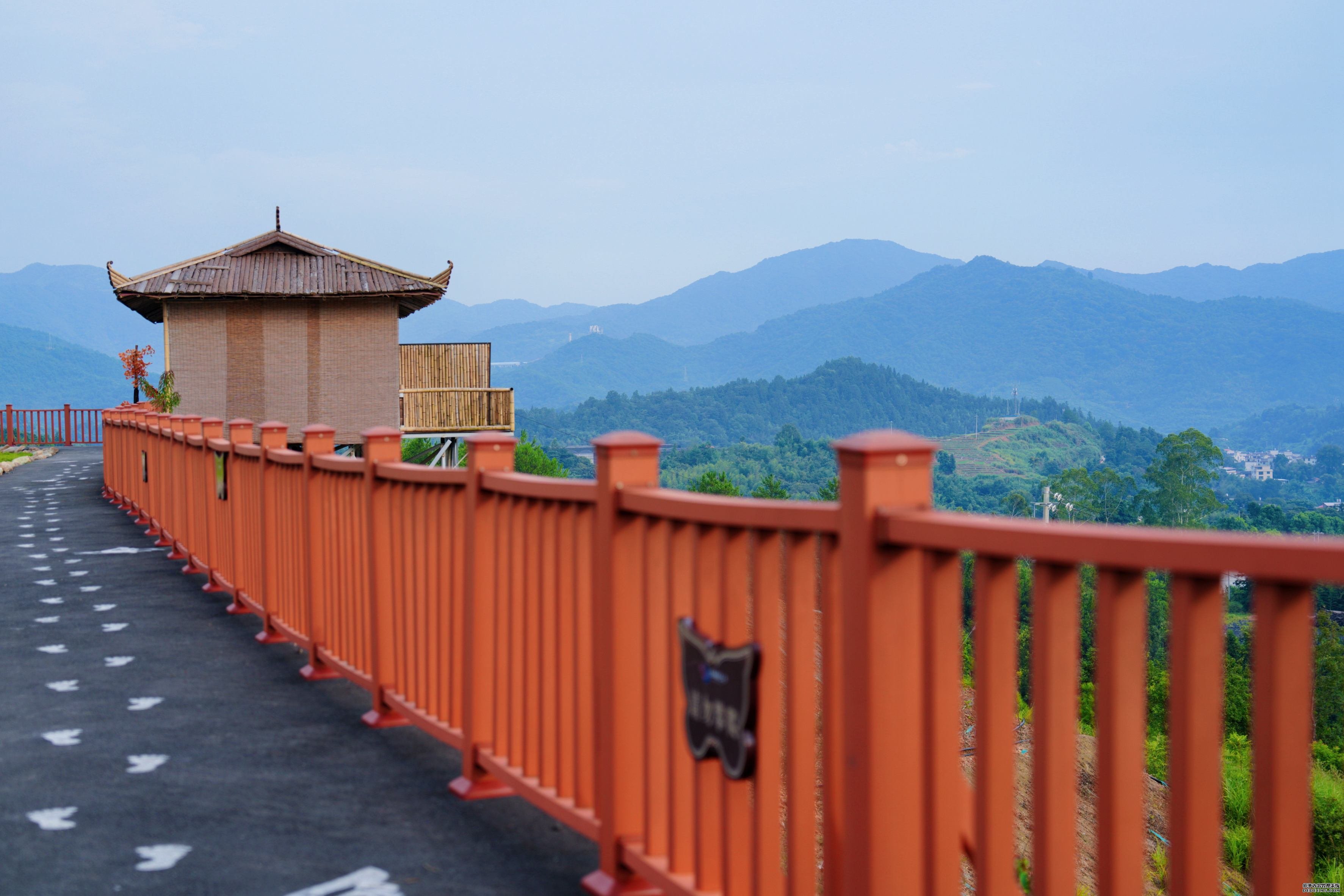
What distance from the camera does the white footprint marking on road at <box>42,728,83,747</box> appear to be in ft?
17.2

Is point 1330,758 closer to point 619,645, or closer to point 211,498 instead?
point 211,498

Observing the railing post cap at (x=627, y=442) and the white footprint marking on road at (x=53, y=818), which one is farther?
the white footprint marking on road at (x=53, y=818)

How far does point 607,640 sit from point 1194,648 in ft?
6.32

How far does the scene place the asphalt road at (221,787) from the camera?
3.70 m

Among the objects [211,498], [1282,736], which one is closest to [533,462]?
[211,498]

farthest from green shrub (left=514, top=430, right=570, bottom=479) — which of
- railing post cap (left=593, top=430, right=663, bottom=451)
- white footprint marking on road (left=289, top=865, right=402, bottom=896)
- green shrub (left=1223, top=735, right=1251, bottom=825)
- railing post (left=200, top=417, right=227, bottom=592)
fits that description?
railing post cap (left=593, top=430, right=663, bottom=451)

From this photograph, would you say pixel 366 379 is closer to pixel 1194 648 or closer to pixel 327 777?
pixel 327 777

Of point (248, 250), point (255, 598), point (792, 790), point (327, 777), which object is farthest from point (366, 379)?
point (792, 790)

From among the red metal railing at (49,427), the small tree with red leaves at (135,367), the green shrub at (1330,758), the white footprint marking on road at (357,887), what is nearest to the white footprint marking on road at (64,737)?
the white footprint marking on road at (357,887)

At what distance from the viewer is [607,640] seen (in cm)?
337

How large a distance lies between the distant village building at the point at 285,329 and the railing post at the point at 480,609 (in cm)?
2544

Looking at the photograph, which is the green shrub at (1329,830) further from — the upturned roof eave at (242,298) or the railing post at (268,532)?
the railing post at (268,532)

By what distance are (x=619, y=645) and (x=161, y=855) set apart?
73.8 inches

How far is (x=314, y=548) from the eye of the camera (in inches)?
247
